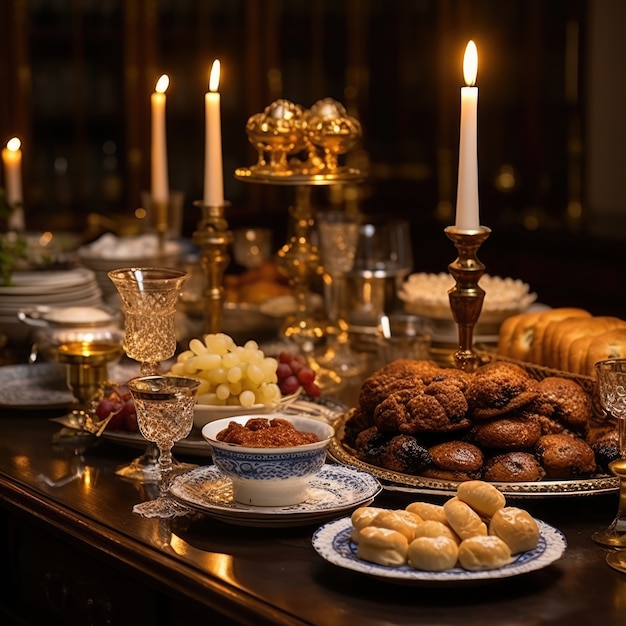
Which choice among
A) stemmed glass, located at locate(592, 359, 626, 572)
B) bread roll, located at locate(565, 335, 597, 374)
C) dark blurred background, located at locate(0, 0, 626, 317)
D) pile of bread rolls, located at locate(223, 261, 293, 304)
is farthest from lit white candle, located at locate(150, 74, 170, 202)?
dark blurred background, located at locate(0, 0, 626, 317)

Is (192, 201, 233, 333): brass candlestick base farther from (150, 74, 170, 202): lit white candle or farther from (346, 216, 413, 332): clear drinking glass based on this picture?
(150, 74, 170, 202): lit white candle

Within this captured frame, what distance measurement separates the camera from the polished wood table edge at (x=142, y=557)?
4.73 ft

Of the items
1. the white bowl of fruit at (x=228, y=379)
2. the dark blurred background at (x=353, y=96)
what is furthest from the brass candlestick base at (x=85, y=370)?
the dark blurred background at (x=353, y=96)

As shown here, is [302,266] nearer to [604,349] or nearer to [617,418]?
[604,349]

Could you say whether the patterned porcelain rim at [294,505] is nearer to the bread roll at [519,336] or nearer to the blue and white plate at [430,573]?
the blue and white plate at [430,573]

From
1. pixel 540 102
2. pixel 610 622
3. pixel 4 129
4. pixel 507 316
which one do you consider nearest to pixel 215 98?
pixel 507 316

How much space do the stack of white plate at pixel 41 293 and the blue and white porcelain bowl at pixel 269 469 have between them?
129 centimetres

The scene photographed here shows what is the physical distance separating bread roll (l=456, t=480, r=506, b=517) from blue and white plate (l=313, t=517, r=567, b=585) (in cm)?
7

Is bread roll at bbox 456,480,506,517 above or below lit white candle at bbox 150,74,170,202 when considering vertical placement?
below

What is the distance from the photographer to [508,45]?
5.86 metres

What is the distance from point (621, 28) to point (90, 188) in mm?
2554

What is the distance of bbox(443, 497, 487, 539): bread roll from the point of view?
58.3 inches

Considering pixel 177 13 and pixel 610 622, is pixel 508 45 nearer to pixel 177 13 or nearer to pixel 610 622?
pixel 177 13

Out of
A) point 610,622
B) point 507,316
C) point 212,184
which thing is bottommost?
point 610,622
